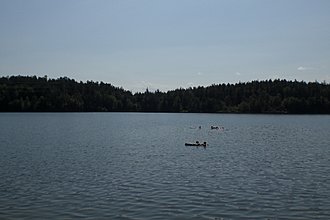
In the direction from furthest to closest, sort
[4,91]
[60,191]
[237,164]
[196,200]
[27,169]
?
[4,91]
[237,164]
[27,169]
[60,191]
[196,200]

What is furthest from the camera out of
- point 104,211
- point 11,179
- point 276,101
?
point 276,101

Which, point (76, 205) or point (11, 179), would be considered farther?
point (11, 179)

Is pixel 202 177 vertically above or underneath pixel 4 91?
underneath

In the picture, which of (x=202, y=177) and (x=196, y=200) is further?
(x=202, y=177)

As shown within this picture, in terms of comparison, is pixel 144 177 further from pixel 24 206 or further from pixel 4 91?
pixel 4 91

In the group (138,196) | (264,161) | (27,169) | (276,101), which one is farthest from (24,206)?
(276,101)

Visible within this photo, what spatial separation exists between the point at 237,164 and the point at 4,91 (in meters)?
163

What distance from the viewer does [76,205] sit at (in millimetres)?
19797

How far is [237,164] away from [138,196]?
46.4 feet

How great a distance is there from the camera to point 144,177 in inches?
1063

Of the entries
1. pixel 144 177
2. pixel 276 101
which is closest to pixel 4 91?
pixel 276 101

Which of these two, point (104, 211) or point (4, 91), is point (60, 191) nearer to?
point (104, 211)

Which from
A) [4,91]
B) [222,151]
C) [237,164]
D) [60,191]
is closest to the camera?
[60,191]

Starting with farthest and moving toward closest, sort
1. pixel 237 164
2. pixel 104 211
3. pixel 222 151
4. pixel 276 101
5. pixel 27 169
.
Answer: pixel 276 101, pixel 222 151, pixel 237 164, pixel 27 169, pixel 104 211
